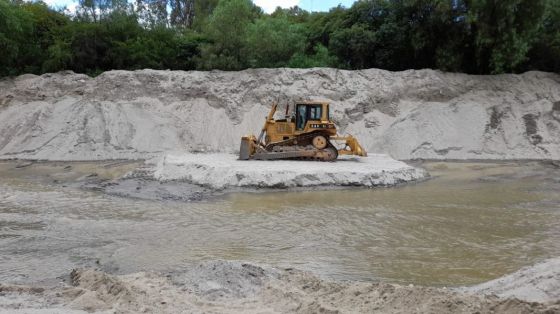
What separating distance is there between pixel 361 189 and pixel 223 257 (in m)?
7.52

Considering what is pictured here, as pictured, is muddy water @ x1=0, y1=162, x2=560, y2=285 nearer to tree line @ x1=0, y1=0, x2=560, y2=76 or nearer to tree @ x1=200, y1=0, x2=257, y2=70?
tree line @ x1=0, y1=0, x2=560, y2=76

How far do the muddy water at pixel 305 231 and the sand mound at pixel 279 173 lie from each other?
2.14ft

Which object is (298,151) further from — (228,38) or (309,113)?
(228,38)

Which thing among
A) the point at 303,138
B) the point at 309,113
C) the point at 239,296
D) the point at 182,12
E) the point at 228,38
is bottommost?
the point at 239,296

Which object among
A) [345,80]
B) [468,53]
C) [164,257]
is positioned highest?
[468,53]

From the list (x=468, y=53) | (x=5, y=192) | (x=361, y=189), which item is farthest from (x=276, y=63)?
(x=5, y=192)

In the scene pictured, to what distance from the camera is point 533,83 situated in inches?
1028

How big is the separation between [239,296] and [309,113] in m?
13.2

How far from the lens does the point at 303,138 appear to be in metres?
18.5

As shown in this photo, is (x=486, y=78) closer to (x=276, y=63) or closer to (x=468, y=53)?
(x=468, y=53)

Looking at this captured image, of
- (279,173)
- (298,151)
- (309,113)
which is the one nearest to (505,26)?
(309,113)

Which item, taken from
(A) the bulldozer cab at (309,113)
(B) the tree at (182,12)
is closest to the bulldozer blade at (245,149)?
(A) the bulldozer cab at (309,113)

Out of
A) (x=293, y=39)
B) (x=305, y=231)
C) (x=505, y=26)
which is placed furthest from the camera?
(x=293, y=39)

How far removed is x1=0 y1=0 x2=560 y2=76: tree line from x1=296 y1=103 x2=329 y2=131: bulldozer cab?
11.5 m
